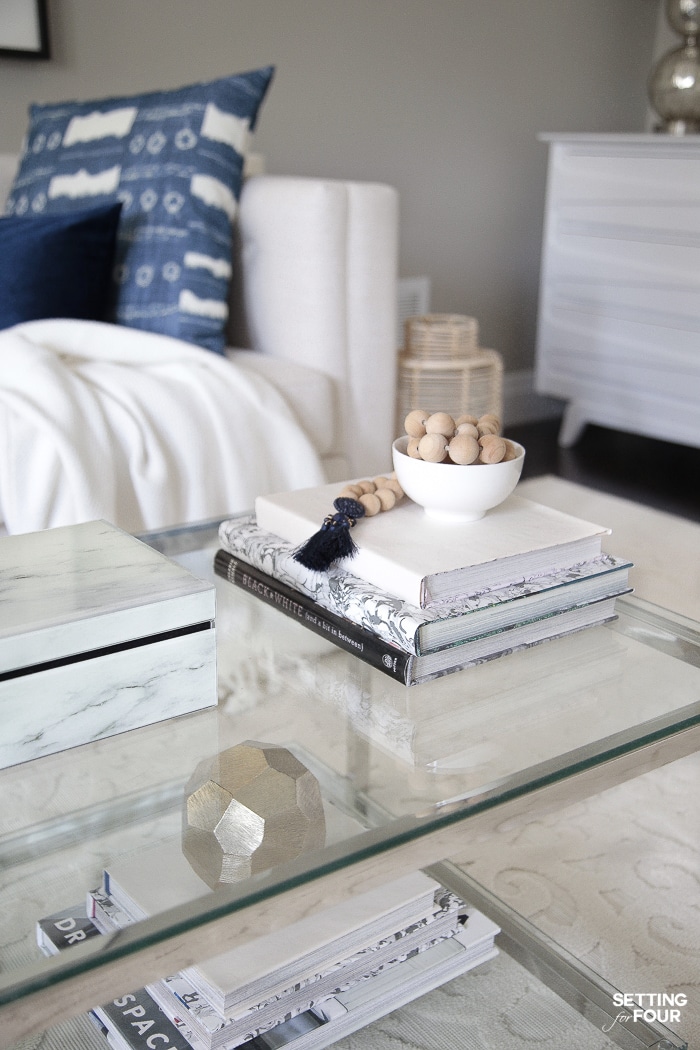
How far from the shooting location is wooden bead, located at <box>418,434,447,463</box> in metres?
0.90

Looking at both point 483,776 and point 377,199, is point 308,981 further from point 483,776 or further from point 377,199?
point 377,199

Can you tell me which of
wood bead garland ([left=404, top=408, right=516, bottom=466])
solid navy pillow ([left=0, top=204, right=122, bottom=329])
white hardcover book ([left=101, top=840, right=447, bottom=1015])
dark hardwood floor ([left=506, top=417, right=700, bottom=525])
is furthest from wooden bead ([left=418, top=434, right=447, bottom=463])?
dark hardwood floor ([left=506, top=417, right=700, bottom=525])

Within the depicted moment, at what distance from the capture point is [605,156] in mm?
2920

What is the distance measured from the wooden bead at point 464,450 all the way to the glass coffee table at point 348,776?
17cm

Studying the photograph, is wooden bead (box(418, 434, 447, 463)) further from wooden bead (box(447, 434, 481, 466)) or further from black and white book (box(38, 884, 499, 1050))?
black and white book (box(38, 884, 499, 1050))

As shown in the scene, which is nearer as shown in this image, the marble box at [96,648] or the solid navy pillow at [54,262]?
the marble box at [96,648]

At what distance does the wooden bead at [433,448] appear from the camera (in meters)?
0.90

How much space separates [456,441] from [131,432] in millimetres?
828

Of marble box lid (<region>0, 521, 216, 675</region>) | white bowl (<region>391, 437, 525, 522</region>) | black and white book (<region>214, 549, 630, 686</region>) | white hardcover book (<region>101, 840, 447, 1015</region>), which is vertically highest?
white bowl (<region>391, 437, 525, 522</region>)

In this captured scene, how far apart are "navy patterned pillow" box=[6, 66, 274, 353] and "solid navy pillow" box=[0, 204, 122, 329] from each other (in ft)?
0.19

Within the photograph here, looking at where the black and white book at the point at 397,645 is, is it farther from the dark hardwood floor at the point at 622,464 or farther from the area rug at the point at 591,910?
the dark hardwood floor at the point at 622,464

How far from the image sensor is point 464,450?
0.89m

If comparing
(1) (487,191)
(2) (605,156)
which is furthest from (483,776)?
(1) (487,191)

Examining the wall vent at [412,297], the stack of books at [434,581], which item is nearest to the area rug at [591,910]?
the stack of books at [434,581]
